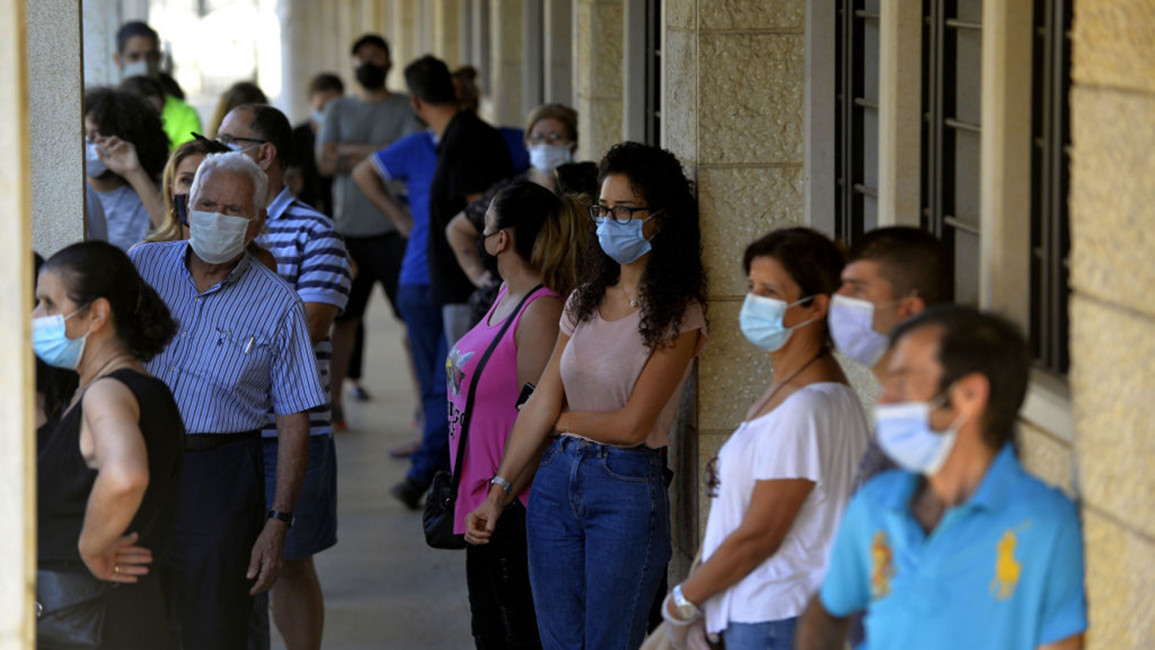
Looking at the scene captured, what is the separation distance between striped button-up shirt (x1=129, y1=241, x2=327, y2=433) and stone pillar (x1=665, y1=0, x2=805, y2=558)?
127cm

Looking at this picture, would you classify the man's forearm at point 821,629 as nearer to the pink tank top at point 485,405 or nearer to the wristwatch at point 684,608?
the wristwatch at point 684,608

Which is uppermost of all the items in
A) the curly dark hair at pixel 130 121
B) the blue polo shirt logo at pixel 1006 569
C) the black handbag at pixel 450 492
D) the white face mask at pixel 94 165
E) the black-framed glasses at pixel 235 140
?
the curly dark hair at pixel 130 121

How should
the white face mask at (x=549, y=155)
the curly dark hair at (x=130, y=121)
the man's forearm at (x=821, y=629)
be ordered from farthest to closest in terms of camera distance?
the white face mask at (x=549, y=155), the curly dark hair at (x=130, y=121), the man's forearm at (x=821, y=629)

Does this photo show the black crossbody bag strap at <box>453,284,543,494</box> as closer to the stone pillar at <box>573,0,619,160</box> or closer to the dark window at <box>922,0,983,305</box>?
the dark window at <box>922,0,983,305</box>

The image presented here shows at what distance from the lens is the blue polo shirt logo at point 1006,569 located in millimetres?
2545

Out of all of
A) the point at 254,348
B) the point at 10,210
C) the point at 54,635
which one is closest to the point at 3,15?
the point at 10,210

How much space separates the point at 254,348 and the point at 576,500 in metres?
0.96

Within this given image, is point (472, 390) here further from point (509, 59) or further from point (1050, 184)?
point (509, 59)

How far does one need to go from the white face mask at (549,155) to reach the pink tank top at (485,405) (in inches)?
93.2

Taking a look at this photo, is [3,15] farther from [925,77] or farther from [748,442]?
[925,77]

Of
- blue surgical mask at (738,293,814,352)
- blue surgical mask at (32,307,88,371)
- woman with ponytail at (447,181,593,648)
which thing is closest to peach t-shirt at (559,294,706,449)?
woman with ponytail at (447,181,593,648)

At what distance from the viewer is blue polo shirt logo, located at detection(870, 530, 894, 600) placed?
2656 millimetres

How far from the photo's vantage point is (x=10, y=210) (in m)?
2.66

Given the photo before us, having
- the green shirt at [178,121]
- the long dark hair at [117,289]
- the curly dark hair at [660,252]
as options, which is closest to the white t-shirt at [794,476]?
the curly dark hair at [660,252]
